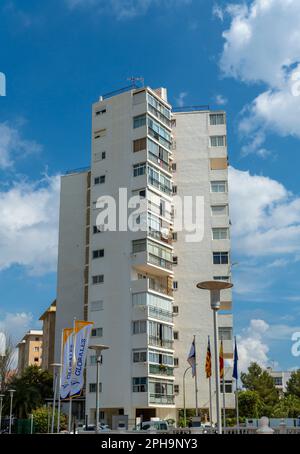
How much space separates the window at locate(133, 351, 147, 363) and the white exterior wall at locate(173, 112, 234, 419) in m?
7.69

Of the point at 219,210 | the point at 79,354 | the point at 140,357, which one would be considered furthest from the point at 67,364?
the point at 219,210

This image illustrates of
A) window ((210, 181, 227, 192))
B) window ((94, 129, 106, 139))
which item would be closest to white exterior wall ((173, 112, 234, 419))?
window ((210, 181, 227, 192))

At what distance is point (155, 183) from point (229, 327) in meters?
19.1

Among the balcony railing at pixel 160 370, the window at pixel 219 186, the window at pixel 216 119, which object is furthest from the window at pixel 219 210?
the balcony railing at pixel 160 370

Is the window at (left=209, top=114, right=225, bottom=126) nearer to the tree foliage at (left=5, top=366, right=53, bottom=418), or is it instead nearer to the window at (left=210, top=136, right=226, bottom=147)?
the window at (left=210, top=136, right=226, bottom=147)

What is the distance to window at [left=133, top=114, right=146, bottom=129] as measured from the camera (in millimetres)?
73500

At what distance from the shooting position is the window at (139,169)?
236ft

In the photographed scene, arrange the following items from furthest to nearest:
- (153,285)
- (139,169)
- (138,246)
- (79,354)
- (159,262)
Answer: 1. (139,169)
2. (153,285)
3. (159,262)
4. (138,246)
5. (79,354)

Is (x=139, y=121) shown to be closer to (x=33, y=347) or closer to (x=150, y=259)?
(x=150, y=259)

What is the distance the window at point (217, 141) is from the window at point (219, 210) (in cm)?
830

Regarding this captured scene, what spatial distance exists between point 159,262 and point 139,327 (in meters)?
8.30

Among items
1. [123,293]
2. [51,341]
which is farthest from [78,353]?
[51,341]

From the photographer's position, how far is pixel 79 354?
4144 cm

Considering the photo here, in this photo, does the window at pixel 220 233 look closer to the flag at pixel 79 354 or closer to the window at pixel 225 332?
the window at pixel 225 332
